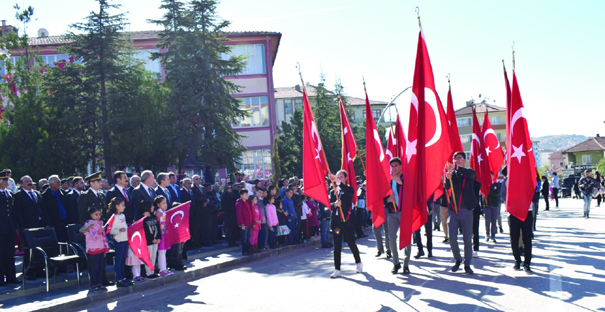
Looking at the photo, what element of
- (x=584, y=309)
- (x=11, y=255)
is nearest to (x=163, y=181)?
(x=11, y=255)

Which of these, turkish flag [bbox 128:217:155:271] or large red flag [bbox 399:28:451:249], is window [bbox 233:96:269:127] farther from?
large red flag [bbox 399:28:451:249]

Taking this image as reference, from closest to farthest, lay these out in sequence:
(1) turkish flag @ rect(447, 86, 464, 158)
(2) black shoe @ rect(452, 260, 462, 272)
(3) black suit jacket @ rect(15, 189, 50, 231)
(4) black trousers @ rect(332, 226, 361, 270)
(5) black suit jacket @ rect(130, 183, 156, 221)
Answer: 1. (2) black shoe @ rect(452, 260, 462, 272)
2. (4) black trousers @ rect(332, 226, 361, 270)
3. (3) black suit jacket @ rect(15, 189, 50, 231)
4. (5) black suit jacket @ rect(130, 183, 156, 221)
5. (1) turkish flag @ rect(447, 86, 464, 158)

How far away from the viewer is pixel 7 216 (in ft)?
35.2

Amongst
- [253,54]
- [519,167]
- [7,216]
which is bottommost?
[7,216]

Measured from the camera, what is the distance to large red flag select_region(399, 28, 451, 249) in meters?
9.06

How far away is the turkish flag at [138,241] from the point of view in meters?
10.4

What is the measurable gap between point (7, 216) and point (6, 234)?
0.35m

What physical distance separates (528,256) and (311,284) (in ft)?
12.8

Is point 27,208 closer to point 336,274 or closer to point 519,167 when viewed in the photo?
point 336,274

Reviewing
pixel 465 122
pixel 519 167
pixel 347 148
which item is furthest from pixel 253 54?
pixel 465 122

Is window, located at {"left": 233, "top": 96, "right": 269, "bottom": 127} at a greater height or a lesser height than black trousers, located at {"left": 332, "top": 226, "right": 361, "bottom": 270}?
greater

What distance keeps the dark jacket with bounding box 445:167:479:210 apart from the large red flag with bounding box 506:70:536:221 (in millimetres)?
639

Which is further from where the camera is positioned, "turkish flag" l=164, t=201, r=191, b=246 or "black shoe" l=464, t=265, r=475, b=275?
"turkish flag" l=164, t=201, r=191, b=246

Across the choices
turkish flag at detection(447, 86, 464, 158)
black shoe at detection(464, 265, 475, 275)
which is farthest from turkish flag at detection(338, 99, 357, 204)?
black shoe at detection(464, 265, 475, 275)
